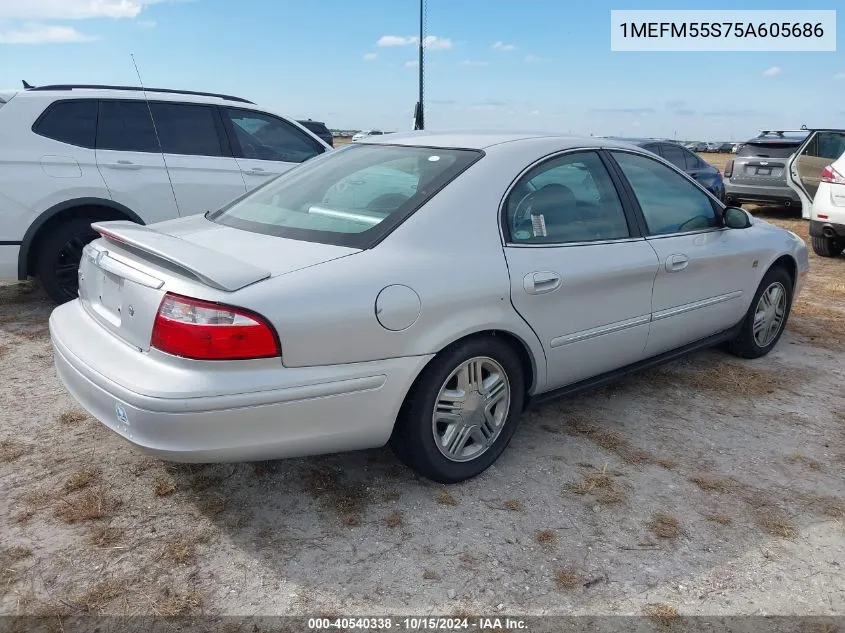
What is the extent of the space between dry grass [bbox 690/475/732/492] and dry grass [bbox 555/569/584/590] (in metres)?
0.95

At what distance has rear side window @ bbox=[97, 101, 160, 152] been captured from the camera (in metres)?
5.64

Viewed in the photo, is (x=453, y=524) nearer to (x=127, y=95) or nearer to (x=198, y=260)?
(x=198, y=260)

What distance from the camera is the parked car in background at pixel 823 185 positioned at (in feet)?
26.6

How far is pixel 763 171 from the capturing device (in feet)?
39.1

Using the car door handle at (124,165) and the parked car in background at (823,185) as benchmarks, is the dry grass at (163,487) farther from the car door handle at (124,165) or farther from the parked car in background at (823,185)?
the parked car in background at (823,185)

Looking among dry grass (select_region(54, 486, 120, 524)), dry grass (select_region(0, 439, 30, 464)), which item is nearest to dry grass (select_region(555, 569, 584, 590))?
dry grass (select_region(54, 486, 120, 524))

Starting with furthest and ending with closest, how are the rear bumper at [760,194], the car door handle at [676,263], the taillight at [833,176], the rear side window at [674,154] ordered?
the rear bumper at [760,194] < the rear side window at [674,154] < the taillight at [833,176] < the car door handle at [676,263]

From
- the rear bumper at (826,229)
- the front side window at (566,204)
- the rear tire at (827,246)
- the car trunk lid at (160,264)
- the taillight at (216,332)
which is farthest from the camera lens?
the rear tire at (827,246)

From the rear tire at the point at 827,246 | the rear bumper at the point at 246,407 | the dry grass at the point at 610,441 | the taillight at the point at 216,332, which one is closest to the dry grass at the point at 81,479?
the rear bumper at the point at 246,407

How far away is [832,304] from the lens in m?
6.55

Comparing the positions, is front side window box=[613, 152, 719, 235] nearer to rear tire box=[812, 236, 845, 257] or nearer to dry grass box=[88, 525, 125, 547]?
dry grass box=[88, 525, 125, 547]

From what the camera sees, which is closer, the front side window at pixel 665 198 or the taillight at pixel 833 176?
the front side window at pixel 665 198

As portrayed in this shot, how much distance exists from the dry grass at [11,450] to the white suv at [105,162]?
232 centimetres

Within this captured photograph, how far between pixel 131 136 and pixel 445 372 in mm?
4153
